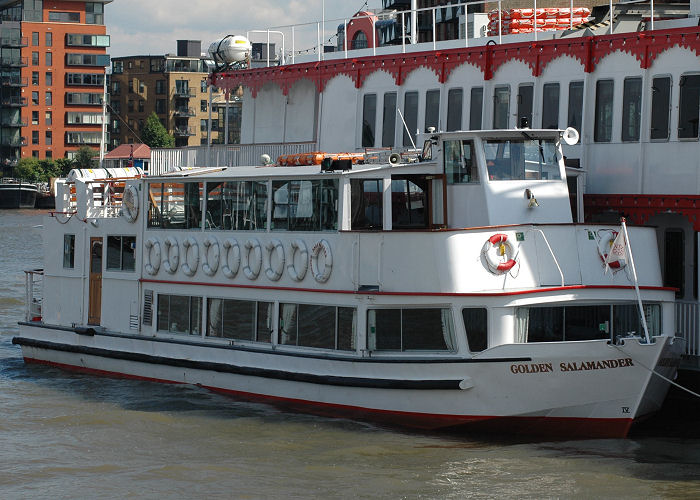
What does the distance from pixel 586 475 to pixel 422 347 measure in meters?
3.29

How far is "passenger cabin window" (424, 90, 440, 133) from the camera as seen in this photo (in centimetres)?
2372

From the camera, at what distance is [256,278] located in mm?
21250

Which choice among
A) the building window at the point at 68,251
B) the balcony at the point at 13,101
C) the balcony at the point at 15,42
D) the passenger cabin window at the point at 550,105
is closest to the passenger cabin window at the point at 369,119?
the passenger cabin window at the point at 550,105

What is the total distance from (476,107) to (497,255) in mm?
5717

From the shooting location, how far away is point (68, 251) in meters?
25.5

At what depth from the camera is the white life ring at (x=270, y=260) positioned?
20.7m

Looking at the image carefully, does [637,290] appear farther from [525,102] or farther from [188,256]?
[188,256]

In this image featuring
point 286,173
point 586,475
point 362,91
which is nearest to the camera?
point 586,475

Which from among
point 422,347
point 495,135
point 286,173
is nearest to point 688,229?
point 495,135

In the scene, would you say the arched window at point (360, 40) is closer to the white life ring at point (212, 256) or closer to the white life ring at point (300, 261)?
the white life ring at point (212, 256)

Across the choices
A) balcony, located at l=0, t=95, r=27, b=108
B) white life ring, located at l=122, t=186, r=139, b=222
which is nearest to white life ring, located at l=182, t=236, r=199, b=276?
white life ring, located at l=122, t=186, r=139, b=222

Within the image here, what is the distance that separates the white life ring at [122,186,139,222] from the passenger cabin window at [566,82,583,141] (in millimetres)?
8425

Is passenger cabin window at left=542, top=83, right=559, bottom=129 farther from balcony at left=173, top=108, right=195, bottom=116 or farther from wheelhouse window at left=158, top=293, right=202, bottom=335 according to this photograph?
balcony at left=173, top=108, right=195, bottom=116

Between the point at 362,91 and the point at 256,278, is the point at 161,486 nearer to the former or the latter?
the point at 256,278
